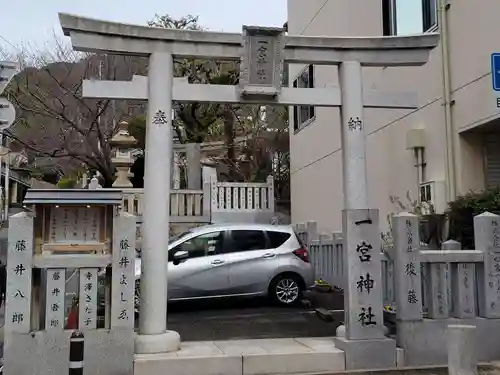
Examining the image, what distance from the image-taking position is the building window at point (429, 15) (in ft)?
36.3

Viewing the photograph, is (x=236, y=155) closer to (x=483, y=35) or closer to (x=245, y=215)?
(x=245, y=215)

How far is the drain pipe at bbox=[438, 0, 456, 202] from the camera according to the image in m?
10.3

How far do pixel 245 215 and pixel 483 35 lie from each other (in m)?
11.4

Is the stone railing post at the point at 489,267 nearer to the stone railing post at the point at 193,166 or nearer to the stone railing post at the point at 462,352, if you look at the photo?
the stone railing post at the point at 462,352

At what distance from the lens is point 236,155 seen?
25016mm

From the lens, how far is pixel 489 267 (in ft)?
24.6

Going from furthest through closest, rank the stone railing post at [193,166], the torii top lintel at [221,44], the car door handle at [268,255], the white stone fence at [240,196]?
the stone railing post at [193,166] → the white stone fence at [240,196] → the car door handle at [268,255] → the torii top lintel at [221,44]

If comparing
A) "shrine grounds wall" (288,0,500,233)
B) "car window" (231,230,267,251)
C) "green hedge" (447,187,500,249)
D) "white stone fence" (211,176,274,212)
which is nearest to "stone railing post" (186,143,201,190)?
"white stone fence" (211,176,274,212)

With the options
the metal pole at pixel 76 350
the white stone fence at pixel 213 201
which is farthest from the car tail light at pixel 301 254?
the white stone fence at pixel 213 201

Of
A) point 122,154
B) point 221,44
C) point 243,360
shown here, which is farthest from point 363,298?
point 122,154

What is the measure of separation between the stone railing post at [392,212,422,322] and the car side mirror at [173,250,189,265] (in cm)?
511

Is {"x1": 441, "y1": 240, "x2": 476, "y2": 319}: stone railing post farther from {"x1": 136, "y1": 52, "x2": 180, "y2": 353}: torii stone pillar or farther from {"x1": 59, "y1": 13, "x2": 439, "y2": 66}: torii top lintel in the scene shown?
{"x1": 136, "y1": 52, "x2": 180, "y2": 353}: torii stone pillar

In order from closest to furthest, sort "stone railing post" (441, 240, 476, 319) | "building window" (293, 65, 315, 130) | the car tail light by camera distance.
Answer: "stone railing post" (441, 240, 476, 319) → the car tail light → "building window" (293, 65, 315, 130)

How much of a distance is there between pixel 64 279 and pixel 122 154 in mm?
13819
